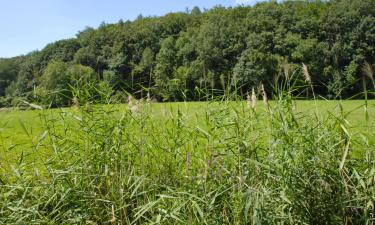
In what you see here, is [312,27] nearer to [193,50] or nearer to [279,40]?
[279,40]

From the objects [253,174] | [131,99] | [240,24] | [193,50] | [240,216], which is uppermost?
[240,24]

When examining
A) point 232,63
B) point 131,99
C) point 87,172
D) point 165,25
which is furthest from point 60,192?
point 165,25

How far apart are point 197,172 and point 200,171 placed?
0.44 feet

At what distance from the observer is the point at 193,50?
4781cm

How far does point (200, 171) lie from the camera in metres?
2.98

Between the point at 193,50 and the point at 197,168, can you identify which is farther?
the point at 193,50

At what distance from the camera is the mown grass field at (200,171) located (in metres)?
2.54

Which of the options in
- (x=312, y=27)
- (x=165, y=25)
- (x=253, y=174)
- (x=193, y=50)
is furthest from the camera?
(x=165, y=25)

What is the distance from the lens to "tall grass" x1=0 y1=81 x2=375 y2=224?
2.53 m

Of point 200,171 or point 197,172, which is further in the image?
point 197,172

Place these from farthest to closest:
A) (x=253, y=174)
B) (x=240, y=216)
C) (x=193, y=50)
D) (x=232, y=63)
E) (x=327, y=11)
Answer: (x=327, y=11)
(x=232, y=63)
(x=193, y=50)
(x=253, y=174)
(x=240, y=216)

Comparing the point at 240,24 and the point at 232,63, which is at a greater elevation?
the point at 240,24

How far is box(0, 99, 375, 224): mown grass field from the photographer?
2535 mm

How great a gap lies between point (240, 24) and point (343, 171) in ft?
208
